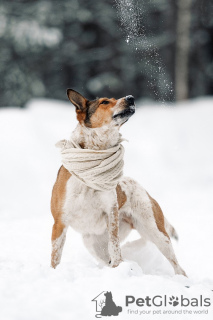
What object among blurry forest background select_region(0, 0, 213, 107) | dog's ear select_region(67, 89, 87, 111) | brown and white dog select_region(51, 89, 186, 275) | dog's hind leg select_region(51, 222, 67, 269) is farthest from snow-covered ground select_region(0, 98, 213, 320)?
blurry forest background select_region(0, 0, 213, 107)

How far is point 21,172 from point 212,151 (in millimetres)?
5770

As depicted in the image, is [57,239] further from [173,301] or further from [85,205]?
[173,301]

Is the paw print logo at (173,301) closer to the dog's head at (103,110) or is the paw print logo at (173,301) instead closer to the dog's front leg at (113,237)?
the dog's front leg at (113,237)

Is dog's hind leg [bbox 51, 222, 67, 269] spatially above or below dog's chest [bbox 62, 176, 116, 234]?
below

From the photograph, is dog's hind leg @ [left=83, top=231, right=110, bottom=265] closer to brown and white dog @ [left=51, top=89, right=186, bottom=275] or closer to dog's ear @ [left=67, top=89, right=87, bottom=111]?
brown and white dog @ [left=51, top=89, right=186, bottom=275]

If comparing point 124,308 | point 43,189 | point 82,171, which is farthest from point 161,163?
point 124,308

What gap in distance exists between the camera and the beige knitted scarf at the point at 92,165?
3.77 meters

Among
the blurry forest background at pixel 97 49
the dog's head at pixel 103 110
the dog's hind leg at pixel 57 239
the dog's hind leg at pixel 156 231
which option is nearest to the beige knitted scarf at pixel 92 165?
the dog's head at pixel 103 110

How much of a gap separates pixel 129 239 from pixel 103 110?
2.51 metres

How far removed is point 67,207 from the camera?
3.80 m

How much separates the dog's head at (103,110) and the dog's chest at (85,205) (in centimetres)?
53

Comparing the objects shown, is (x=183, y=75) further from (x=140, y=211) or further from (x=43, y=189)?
(x=140, y=211)

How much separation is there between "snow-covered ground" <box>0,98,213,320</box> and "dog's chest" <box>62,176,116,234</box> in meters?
0.38

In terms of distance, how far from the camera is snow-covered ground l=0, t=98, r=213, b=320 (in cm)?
279
